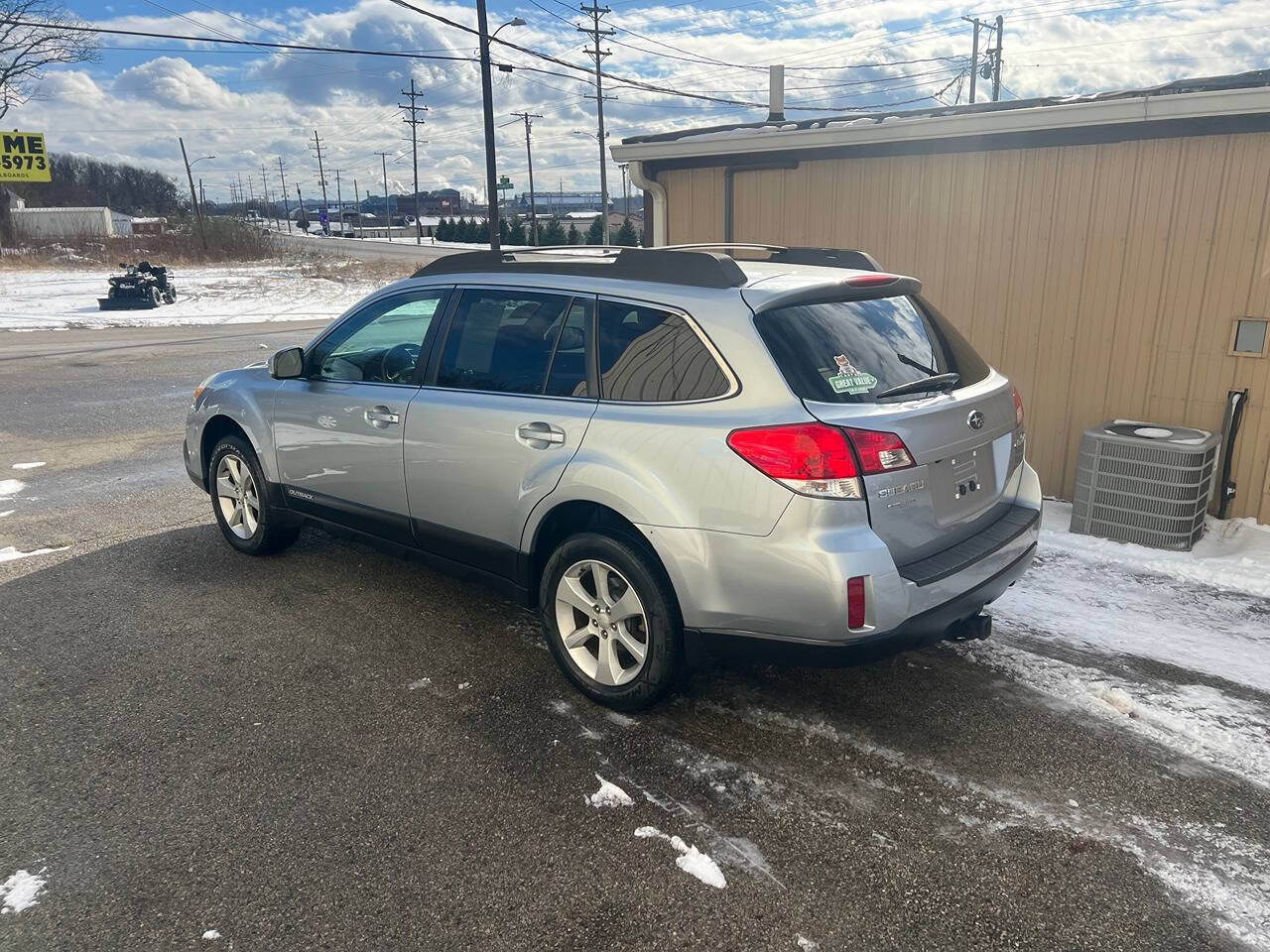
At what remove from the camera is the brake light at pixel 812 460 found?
293 cm

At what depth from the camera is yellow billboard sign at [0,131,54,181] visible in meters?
29.7

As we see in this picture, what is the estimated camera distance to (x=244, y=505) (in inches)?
210

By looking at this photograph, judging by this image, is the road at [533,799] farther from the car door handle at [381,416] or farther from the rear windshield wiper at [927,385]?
the rear windshield wiper at [927,385]

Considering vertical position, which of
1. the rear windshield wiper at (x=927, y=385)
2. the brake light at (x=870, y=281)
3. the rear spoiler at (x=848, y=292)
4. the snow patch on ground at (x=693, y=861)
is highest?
the brake light at (x=870, y=281)

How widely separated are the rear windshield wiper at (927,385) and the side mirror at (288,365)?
10.2ft

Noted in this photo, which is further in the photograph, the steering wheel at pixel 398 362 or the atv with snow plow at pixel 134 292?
the atv with snow plow at pixel 134 292

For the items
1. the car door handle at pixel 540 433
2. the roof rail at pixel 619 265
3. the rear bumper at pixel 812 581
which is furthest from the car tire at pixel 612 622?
the roof rail at pixel 619 265

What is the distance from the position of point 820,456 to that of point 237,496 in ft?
12.6

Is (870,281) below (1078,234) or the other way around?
below

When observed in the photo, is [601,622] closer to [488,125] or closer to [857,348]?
[857,348]

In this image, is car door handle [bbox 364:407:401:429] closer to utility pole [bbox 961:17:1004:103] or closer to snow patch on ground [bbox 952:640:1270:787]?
snow patch on ground [bbox 952:640:1270:787]

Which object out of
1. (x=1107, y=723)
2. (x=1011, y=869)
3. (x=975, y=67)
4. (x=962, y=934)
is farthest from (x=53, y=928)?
(x=975, y=67)

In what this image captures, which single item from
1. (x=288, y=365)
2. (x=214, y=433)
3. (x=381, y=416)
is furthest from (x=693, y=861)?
(x=214, y=433)

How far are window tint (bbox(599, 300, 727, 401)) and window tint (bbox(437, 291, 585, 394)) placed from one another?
294 mm
